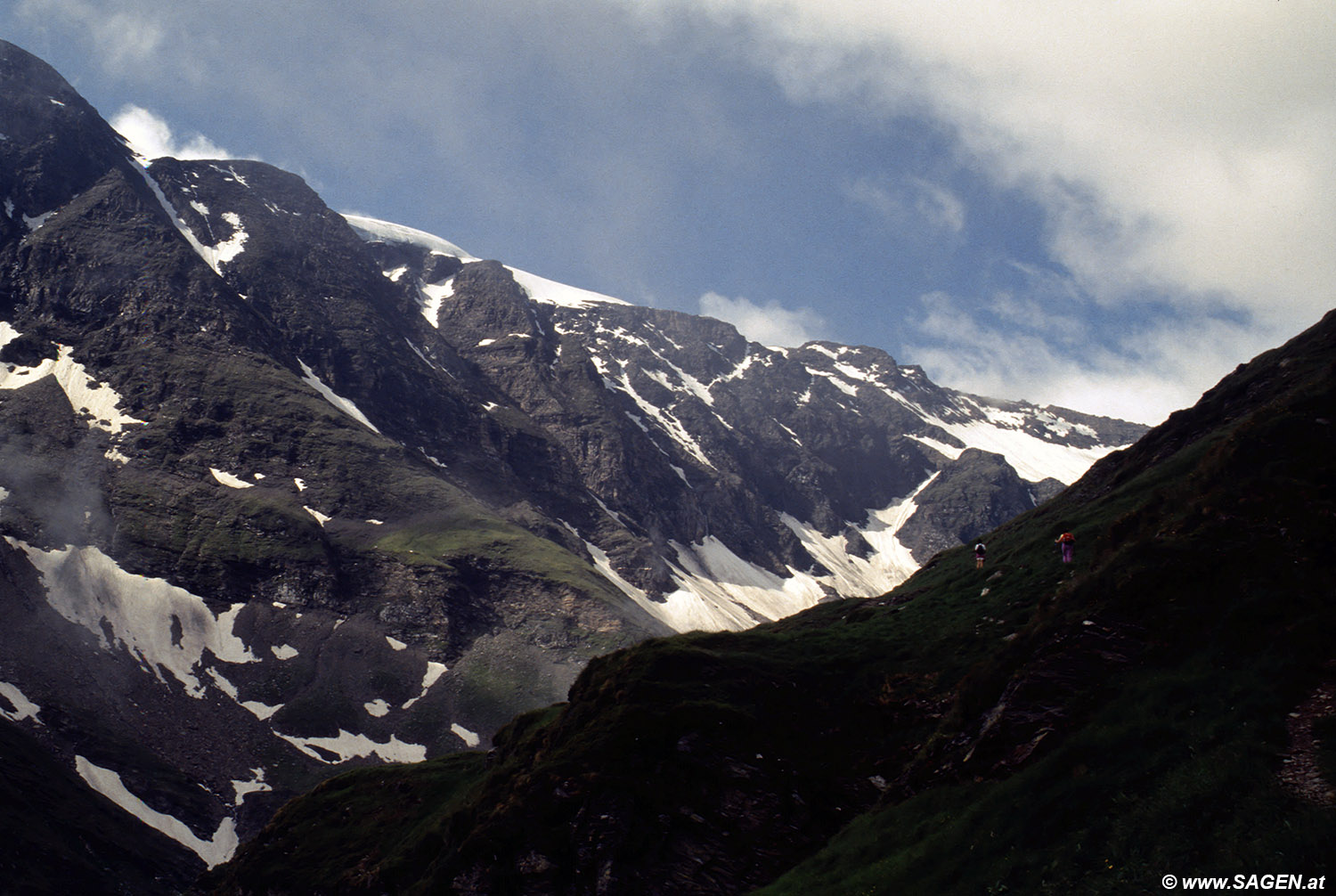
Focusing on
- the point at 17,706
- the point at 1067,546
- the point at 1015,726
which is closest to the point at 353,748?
the point at 17,706

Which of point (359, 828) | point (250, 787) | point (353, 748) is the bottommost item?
point (250, 787)

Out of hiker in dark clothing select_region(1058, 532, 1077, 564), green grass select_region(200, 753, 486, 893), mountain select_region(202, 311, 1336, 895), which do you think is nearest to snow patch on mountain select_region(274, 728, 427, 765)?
green grass select_region(200, 753, 486, 893)

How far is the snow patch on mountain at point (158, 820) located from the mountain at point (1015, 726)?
327 ft

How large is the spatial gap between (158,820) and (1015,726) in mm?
171342

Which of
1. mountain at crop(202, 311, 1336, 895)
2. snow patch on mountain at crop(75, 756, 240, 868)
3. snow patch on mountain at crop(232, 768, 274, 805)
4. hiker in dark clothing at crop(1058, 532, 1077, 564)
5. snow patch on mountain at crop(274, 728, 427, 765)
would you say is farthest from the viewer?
snow patch on mountain at crop(274, 728, 427, 765)

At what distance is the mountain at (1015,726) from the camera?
23.3 m

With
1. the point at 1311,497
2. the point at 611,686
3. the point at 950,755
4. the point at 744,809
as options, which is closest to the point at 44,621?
the point at 611,686

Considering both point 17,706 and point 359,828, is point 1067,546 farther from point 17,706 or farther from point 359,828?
point 17,706

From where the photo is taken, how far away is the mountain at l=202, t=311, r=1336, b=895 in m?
23.3

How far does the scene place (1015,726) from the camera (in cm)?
3075

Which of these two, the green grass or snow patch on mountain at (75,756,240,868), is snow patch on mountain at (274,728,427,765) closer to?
snow patch on mountain at (75,756,240,868)

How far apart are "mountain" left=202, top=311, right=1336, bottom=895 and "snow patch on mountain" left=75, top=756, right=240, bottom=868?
99719 mm

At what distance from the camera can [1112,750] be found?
26.4 meters

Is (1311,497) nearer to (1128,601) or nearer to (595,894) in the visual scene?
(1128,601)
